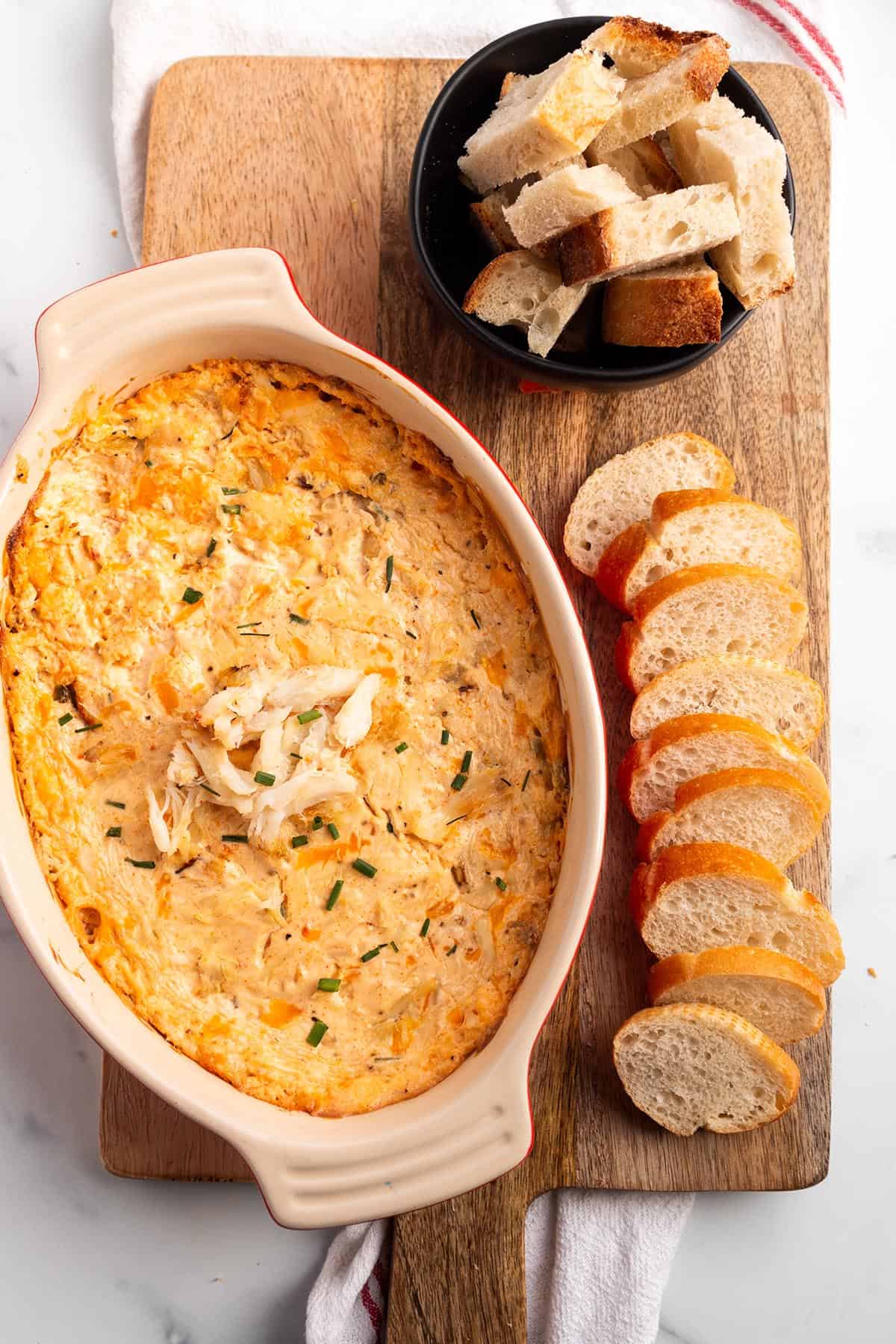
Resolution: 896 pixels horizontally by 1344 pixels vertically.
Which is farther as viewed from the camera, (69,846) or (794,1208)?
(794,1208)

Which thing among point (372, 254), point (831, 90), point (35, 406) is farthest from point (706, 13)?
point (35, 406)

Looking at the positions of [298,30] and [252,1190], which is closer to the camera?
[252,1190]

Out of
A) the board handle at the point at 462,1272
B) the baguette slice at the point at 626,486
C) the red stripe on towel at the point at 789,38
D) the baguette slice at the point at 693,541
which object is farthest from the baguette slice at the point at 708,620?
the red stripe on towel at the point at 789,38

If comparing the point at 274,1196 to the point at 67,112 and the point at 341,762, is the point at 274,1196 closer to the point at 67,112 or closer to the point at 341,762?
the point at 341,762

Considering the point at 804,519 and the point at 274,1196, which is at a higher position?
the point at 804,519

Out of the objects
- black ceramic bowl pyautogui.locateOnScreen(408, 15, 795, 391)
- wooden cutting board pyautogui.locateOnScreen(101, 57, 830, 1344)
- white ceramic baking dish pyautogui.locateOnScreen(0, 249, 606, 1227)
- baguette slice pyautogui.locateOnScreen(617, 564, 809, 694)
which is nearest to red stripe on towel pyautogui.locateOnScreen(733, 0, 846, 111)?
wooden cutting board pyautogui.locateOnScreen(101, 57, 830, 1344)

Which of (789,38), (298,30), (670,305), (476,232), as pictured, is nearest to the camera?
(670,305)

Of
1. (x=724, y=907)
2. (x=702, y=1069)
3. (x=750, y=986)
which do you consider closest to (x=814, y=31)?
(x=724, y=907)

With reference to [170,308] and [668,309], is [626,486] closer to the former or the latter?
[668,309]
